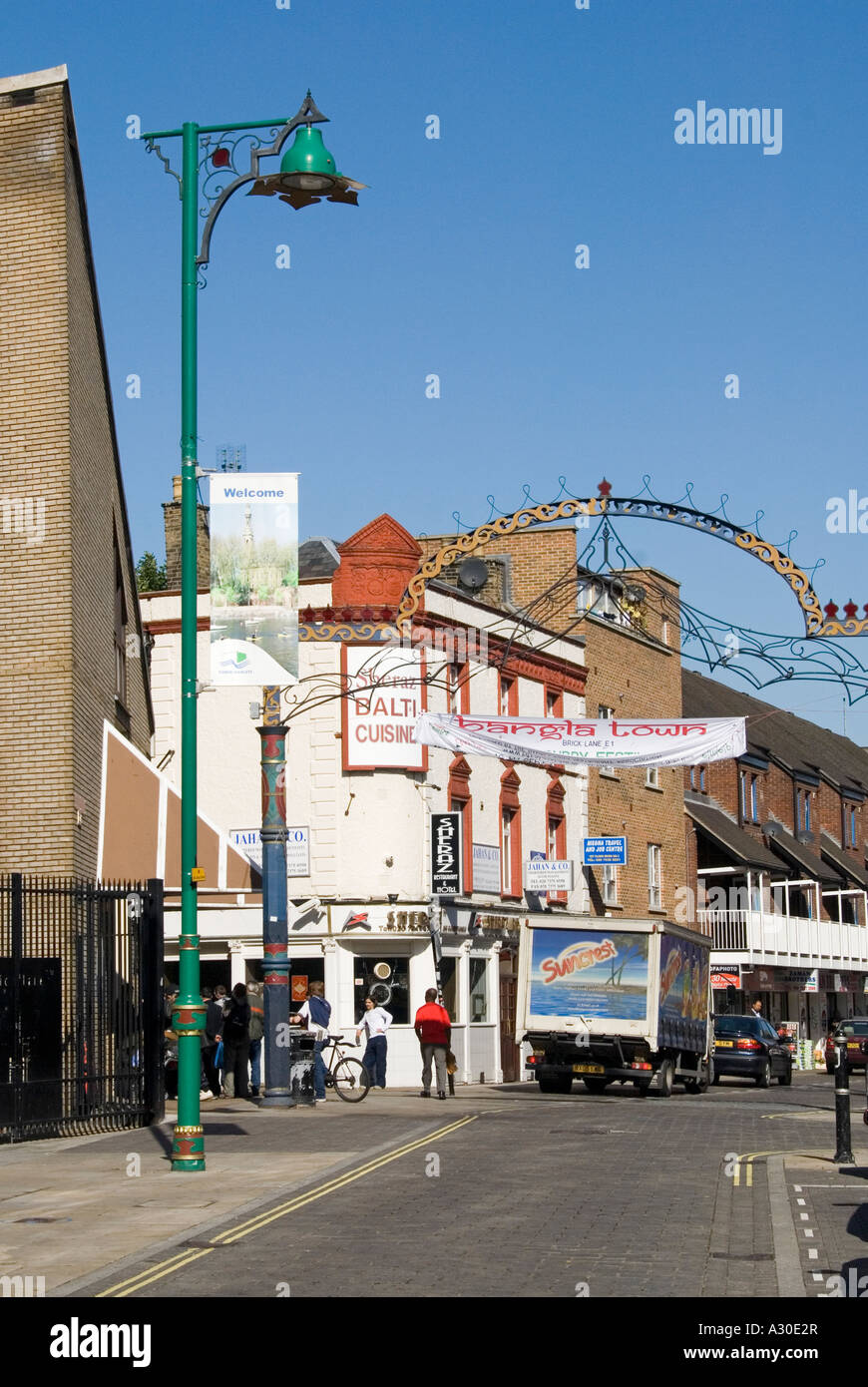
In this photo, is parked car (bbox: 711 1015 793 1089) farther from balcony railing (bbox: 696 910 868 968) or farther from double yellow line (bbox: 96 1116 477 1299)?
double yellow line (bbox: 96 1116 477 1299)

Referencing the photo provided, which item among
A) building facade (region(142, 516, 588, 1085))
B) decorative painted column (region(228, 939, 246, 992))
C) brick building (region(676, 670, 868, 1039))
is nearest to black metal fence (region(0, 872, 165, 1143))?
building facade (region(142, 516, 588, 1085))

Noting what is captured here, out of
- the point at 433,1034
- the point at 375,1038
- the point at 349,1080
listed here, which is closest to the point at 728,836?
the point at 375,1038

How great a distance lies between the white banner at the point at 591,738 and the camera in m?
27.1

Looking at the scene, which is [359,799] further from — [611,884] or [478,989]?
[611,884]

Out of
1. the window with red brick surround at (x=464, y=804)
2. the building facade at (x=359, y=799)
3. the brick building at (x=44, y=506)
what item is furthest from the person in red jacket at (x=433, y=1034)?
the window with red brick surround at (x=464, y=804)

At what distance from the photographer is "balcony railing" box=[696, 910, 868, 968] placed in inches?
2133

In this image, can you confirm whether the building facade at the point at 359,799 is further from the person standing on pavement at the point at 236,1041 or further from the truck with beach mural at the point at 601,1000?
the person standing on pavement at the point at 236,1041

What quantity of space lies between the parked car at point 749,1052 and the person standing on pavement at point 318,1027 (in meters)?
11.4

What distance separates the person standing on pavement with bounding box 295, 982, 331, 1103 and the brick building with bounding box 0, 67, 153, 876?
5904 mm

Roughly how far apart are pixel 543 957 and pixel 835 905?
40148 mm

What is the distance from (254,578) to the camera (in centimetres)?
1734

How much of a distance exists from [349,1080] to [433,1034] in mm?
1493

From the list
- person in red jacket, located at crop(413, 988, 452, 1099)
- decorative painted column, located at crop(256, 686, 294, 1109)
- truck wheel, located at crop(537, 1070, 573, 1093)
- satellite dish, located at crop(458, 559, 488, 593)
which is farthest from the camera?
satellite dish, located at crop(458, 559, 488, 593)

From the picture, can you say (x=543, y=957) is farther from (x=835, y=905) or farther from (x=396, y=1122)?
(x=835, y=905)
